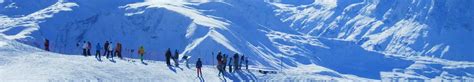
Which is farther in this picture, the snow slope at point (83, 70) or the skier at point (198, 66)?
the skier at point (198, 66)

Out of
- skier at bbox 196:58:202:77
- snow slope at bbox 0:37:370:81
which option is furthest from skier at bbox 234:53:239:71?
skier at bbox 196:58:202:77

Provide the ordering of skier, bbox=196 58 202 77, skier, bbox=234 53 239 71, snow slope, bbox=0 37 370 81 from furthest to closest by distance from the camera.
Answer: skier, bbox=234 53 239 71
skier, bbox=196 58 202 77
snow slope, bbox=0 37 370 81

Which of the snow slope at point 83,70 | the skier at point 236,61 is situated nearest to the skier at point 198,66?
the snow slope at point 83,70

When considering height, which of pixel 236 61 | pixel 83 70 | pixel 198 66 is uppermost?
pixel 236 61

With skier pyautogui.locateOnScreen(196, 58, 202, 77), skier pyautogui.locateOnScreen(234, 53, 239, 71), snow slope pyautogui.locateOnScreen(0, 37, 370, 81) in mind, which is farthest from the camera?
skier pyautogui.locateOnScreen(234, 53, 239, 71)

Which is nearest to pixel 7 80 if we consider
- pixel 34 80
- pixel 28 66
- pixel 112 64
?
pixel 34 80

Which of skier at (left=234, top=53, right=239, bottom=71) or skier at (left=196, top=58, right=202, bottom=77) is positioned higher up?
skier at (left=234, top=53, right=239, bottom=71)

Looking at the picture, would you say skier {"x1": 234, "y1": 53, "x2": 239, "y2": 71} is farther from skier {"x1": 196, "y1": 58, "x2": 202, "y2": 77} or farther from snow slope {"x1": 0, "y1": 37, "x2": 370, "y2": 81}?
skier {"x1": 196, "y1": 58, "x2": 202, "y2": 77}

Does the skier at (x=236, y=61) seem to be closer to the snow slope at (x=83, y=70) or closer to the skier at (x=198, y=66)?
the snow slope at (x=83, y=70)

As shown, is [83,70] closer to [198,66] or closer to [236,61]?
[198,66]

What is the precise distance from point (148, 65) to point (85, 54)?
319 inches

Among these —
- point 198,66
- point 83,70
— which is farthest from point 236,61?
point 83,70

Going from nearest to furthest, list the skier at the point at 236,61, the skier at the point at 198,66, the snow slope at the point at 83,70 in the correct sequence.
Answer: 1. the snow slope at the point at 83,70
2. the skier at the point at 198,66
3. the skier at the point at 236,61

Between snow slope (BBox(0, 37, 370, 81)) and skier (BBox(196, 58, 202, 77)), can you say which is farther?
skier (BBox(196, 58, 202, 77))
